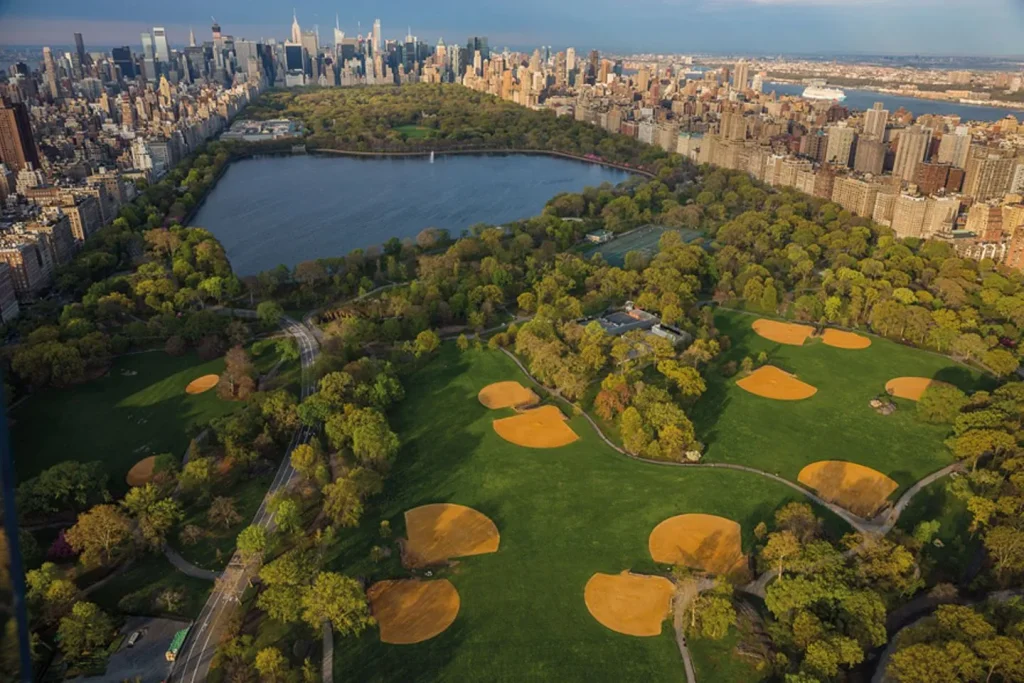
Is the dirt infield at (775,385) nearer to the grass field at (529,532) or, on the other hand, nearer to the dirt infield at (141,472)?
the grass field at (529,532)

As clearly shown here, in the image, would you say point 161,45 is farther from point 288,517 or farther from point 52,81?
point 288,517

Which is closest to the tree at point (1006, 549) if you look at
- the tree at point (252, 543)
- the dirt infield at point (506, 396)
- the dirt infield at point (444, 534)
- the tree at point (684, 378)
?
the tree at point (684, 378)

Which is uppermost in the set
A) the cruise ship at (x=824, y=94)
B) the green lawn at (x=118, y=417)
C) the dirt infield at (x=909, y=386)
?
the cruise ship at (x=824, y=94)

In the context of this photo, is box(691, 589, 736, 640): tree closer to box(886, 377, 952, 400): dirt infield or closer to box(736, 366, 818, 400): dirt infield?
box(736, 366, 818, 400): dirt infield

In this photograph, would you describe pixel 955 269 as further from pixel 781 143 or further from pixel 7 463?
pixel 7 463

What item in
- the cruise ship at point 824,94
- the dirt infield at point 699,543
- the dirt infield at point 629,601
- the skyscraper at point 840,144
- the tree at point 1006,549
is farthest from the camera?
the cruise ship at point 824,94

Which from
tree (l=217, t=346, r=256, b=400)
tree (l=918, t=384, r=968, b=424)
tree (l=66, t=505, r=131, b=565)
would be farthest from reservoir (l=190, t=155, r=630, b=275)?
tree (l=918, t=384, r=968, b=424)

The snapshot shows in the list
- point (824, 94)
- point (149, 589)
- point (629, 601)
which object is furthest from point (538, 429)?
point (824, 94)
